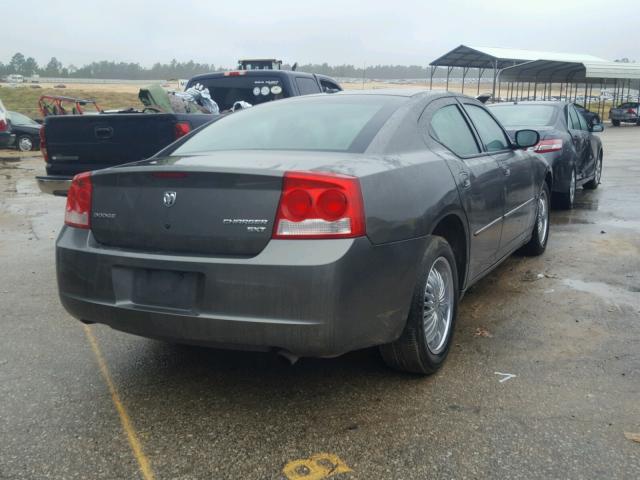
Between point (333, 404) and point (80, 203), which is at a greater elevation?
point (80, 203)

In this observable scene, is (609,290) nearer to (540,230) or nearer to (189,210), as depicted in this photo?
(540,230)

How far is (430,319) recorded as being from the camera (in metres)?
3.50

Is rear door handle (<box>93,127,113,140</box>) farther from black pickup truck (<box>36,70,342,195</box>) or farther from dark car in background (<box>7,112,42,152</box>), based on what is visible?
dark car in background (<box>7,112,42,152</box>)

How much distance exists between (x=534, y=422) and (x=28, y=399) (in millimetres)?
2465

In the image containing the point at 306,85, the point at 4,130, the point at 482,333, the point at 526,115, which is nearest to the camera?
the point at 482,333

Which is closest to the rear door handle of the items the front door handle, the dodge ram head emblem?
the dodge ram head emblem

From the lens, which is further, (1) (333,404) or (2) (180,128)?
(2) (180,128)

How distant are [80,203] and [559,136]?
21.8 ft

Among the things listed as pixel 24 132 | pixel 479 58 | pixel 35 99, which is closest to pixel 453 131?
pixel 24 132

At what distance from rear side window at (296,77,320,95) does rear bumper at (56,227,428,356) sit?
5.91m

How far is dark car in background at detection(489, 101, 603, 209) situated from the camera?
8188mm

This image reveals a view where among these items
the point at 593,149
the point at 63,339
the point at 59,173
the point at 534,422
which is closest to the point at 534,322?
the point at 534,422

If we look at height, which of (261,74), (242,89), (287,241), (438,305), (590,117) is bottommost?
(438,305)

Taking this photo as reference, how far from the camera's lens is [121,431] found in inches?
115
